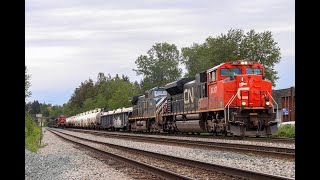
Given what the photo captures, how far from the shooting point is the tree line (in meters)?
72.9

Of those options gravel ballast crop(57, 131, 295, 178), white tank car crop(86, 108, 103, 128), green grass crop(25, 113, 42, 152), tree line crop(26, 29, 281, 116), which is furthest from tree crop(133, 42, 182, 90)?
gravel ballast crop(57, 131, 295, 178)

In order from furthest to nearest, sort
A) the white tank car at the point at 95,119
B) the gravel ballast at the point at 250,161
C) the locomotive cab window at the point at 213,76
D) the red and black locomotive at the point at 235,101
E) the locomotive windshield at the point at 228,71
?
1. the white tank car at the point at 95,119
2. the locomotive cab window at the point at 213,76
3. the locomotive windshield at the point at 228,71
4. the red and black locomotive at the point at 235,101
5. the gravel ballast at the point at 250,161

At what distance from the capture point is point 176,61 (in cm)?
11838

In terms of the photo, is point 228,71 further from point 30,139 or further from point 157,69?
point 157,69

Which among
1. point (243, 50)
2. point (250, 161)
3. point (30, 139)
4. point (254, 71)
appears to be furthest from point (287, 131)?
point (243, 50)

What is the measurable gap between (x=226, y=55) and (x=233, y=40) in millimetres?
3177

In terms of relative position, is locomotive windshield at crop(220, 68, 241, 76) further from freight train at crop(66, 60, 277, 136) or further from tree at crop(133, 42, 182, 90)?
Result: tree at crop(133, 42, 182, 90)

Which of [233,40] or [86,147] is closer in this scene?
[86,147]

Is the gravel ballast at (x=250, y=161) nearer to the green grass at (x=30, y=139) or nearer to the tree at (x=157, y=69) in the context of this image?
the green grass at (x=30, y=139)

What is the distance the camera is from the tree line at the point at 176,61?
72.9 metres

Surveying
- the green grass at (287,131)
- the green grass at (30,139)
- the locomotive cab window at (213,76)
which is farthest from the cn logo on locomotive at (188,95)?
the green grass at (30,139)
